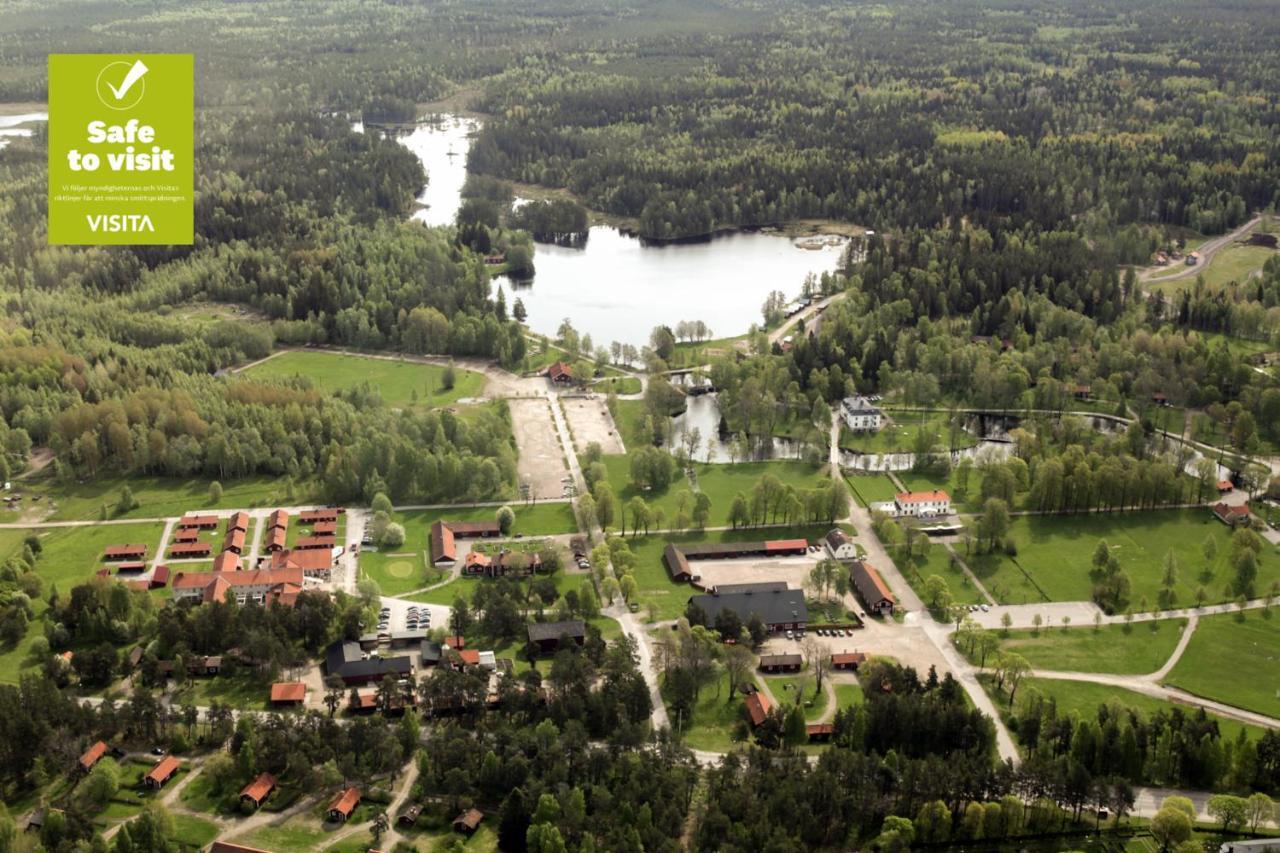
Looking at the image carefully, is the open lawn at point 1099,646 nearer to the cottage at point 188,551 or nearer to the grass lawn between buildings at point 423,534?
the grass lawn between buildings at point 423,534

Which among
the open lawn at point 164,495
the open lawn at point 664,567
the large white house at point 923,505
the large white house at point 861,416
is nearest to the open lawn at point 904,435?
the large white house at point 861,416

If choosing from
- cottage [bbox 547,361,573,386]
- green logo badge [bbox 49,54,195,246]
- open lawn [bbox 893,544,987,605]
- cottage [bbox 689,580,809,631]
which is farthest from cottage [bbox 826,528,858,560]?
green logo badge [bbox 49,54,195,246]

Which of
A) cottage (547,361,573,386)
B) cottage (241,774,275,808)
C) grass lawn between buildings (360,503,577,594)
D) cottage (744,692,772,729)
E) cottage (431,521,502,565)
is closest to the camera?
cottage (241,774,275,808)

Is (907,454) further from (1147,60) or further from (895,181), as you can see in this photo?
(1147,60)

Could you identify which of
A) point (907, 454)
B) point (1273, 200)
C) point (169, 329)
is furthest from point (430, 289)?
point (1273, 200)

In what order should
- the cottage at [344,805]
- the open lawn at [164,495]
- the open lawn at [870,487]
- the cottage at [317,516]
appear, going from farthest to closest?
the open lawn at [870,487], the open lawn at [164,495], the cottage at [317,516], the cottage at [344,805]

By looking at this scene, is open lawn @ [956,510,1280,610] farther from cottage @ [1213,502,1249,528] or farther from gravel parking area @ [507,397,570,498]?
gravel parking area @ [507,397,570,498]

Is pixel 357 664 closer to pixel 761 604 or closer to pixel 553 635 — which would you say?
pixel 553 635
